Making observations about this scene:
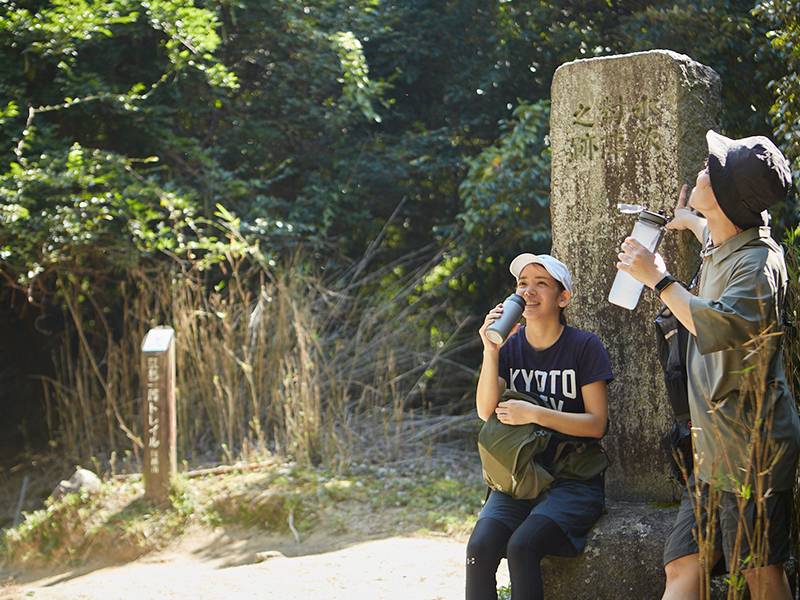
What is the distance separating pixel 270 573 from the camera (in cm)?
368

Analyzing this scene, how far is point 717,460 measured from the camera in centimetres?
177

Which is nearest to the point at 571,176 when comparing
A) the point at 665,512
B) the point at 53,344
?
the point at 665,512

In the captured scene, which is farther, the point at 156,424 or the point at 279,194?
the point at 279,194

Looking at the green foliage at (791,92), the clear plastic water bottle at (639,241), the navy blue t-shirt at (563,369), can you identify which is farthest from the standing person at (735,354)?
the green foliage at (791,92)

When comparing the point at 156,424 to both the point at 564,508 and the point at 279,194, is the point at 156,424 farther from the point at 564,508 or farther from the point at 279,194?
the point at 279,194

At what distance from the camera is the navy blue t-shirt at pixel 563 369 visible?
7.83 ft

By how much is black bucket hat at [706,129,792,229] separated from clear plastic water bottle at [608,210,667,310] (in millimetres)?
354

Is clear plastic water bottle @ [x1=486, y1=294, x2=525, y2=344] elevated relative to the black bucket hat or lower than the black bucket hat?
lower

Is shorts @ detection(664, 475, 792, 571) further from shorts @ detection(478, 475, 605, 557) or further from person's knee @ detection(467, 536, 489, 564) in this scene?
person's knee @ detection(467, 536, 489, 564)

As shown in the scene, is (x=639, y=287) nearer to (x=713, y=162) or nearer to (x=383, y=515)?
(x=713, y=162)

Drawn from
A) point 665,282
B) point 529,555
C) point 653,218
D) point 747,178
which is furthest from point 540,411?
point 747,178

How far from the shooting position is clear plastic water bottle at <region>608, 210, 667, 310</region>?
229 centimetres

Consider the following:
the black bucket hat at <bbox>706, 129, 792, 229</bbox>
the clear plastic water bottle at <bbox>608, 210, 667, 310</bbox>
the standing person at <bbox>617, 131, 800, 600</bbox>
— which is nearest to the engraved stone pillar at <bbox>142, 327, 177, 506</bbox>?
the clear plastic water bottle at <bbox>608, 210, 667, 310</bbox>

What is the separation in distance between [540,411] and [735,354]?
2.07ft
